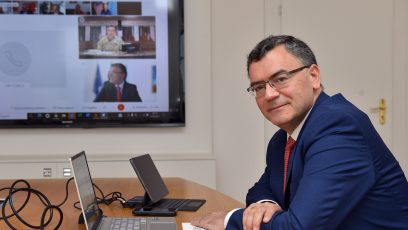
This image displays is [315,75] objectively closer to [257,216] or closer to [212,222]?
[257,216]

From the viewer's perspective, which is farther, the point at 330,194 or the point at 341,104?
the point at 341,104

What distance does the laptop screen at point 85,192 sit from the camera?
153cm

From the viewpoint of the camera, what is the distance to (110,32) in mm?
3721

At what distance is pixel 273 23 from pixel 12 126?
2219 millimetres

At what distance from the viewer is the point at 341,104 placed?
143 centimetres

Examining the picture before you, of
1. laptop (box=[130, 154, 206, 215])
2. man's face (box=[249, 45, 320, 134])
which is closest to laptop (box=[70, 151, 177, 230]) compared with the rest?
laptop (box=[130, 154, 206, 215])

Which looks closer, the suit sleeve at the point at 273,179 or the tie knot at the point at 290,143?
the tie knot at the point at 290,143

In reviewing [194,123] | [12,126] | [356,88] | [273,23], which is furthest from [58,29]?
[356,88]

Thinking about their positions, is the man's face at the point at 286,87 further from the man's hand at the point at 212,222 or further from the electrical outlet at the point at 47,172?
the electrical outlet at the point at 47,172

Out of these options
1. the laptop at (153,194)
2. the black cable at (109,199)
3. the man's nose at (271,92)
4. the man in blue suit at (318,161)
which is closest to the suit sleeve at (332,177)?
the man in blue suit at (318,161)

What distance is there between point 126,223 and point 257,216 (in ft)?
1.72

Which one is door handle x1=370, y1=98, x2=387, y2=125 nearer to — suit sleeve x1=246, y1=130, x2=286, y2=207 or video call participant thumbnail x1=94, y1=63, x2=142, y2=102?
video call participant thumbnail x1=94, y1=63, x2=142, y2=102

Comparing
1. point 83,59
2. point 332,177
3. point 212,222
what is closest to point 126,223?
point 212,222

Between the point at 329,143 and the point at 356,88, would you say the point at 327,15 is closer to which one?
the point at 356,88
